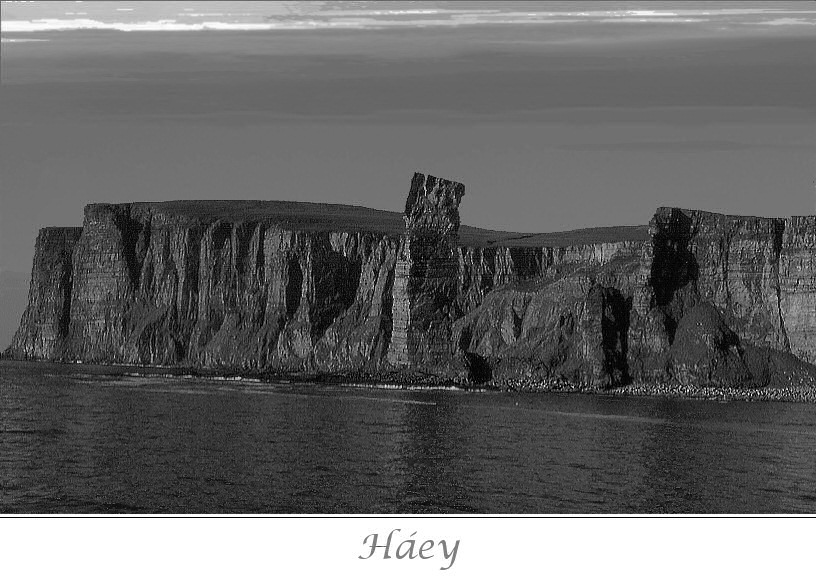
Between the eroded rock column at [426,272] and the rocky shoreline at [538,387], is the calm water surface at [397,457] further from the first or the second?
the eroded rock column at [426,272]

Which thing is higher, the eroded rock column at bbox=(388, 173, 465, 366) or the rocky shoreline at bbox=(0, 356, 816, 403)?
the eroded rock column at bbox=(388, 173, 465, 366)

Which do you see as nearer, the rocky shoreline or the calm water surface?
the calm water surface

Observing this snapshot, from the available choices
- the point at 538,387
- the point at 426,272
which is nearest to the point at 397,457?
the point at 538,387

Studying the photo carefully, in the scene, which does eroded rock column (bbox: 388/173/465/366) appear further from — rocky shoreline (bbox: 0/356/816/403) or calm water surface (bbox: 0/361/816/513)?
calm water surface (bbox: 0/361/816/513)

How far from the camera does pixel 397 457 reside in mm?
69062

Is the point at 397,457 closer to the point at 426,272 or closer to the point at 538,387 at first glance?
the point at 538,387

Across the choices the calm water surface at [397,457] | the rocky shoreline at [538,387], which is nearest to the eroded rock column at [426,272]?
the rocky shoreline at [538,387]

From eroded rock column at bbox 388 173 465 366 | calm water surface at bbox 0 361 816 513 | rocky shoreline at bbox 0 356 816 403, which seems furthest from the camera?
eroded rock column at bbox 388 173 465 366

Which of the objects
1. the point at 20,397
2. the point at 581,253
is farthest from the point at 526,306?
the point at 20,397

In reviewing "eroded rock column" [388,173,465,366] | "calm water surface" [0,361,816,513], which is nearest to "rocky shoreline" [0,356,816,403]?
"eroded rock column" [388,173,465,366]

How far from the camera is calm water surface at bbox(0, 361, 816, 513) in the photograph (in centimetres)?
5419

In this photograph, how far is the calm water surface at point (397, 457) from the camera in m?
54.2

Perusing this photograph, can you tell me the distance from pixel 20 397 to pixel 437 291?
86452 mm
